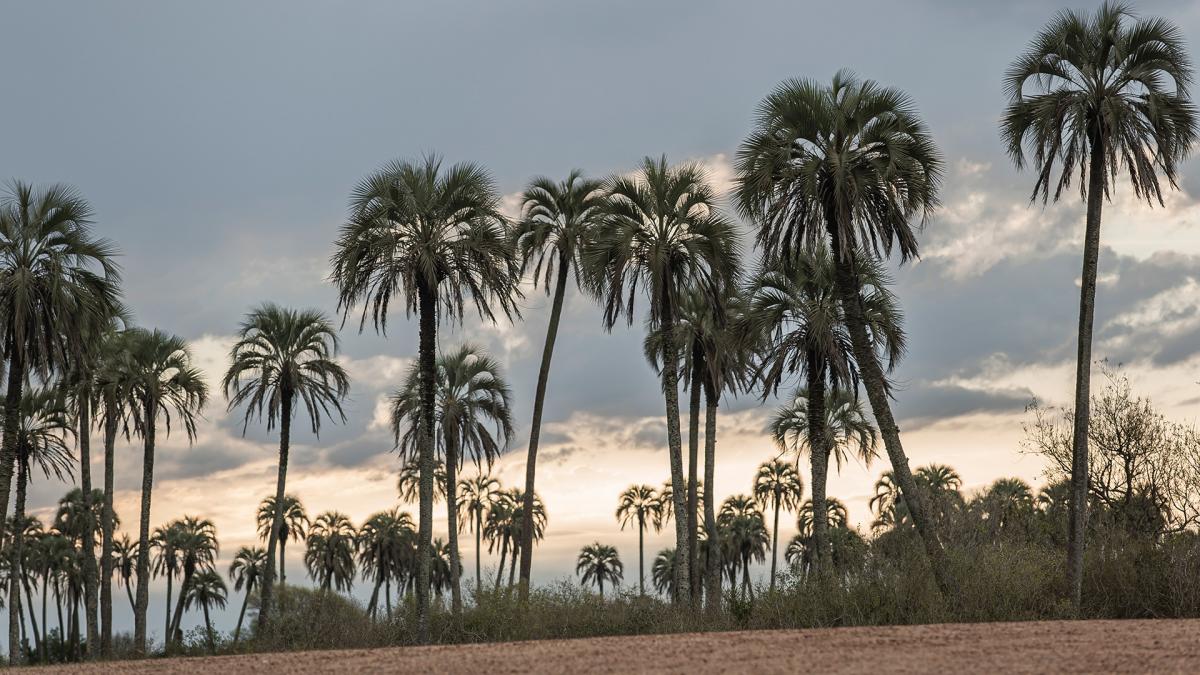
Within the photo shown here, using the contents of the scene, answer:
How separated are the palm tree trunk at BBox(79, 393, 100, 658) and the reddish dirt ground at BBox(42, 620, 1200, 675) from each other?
23812 millimetres

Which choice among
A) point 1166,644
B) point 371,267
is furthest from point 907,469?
point 371,267

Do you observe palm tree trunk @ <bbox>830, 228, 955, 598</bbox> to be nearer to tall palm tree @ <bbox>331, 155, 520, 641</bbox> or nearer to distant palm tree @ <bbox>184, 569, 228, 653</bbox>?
tall palm tree @ <bbox>331, 155, 520, 641</bbox>

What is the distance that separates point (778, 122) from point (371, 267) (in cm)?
1086

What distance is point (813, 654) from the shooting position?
1555 cm

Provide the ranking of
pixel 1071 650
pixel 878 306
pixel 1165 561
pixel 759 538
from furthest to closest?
pixel 759 538, pixel 878 306, pixel 1165 561, pixel 1071 650

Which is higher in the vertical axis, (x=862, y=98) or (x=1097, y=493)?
(x=862, y=98)

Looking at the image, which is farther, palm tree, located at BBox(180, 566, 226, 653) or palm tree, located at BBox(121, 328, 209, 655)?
palm tree, located at BBox(180, 566, 226, 653)

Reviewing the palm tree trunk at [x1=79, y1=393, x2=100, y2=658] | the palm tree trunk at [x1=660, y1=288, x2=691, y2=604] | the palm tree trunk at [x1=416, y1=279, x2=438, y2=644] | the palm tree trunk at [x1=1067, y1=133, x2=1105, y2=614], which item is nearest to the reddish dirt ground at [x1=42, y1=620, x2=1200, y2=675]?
the palm tree trunk at [x1=1067, y1=133, x2=1105, y2=614]

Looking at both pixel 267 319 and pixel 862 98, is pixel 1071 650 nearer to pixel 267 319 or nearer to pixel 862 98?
pixel 862 98

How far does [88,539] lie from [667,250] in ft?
81.2

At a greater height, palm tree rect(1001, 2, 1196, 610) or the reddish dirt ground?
palm tree rect(1001, 2, 1196, 610)

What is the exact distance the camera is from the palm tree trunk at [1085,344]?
1000 inches

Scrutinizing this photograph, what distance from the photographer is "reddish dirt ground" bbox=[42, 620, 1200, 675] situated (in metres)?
14.4

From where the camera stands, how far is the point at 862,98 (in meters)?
27.0
